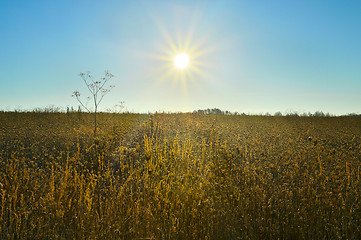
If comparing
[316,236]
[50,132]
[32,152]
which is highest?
[50,132]

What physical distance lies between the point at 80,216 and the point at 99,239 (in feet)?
1.04

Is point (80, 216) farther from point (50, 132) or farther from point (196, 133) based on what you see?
point (196, 133)

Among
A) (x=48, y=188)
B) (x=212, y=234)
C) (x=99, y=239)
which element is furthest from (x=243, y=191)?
(x=48, y=188)

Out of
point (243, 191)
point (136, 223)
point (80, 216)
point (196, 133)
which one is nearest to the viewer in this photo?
point (136, 223)

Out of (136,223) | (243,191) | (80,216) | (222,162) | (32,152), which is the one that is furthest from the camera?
(32,152)

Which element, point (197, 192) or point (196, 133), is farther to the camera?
point (196, 133)

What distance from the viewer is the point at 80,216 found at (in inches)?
93.2

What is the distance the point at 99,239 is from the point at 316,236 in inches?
82.4

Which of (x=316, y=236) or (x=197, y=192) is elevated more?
(x=197, y=192)

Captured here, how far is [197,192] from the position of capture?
2.81m

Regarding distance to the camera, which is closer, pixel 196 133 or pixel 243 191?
pixel 243 191

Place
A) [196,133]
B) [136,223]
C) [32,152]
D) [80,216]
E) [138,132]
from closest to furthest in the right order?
[136,223], [80,216], [32,152], [138,132], [196,133]

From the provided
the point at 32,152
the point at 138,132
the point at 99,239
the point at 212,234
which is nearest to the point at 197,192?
the point at 212,234

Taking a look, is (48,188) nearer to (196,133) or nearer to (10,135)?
(10,135)
